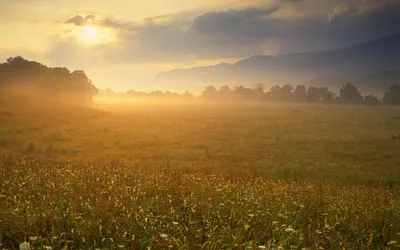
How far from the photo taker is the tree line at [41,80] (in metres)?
67.5

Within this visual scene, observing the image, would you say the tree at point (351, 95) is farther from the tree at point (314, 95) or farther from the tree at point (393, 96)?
the tree at point (314, 95)

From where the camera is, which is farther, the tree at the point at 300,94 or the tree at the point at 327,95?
the tree at the point at 300,94

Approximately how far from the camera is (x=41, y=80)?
237 feet

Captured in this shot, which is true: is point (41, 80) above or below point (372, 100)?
above

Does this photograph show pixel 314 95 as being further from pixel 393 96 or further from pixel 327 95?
pixel 393 96

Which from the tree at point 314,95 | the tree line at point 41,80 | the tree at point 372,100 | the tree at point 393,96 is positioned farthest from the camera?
the tree at point 314,95

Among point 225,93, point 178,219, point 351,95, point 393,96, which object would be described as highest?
point 225,93

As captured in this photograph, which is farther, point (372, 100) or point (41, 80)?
point (372, 100)

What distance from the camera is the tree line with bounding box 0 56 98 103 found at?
67500mm

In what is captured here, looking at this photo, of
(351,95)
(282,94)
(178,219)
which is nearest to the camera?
(178,219)

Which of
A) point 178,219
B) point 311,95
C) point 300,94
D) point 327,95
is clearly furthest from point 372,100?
point 178,219

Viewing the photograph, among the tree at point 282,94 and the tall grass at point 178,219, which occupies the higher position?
the tree at point 282,94

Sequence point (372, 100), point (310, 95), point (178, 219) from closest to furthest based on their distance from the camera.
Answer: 1. point (178, 219)
2. point (372, 100)
3. point (310, 95)

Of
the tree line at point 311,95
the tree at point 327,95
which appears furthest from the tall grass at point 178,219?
the tree at point 327,95
